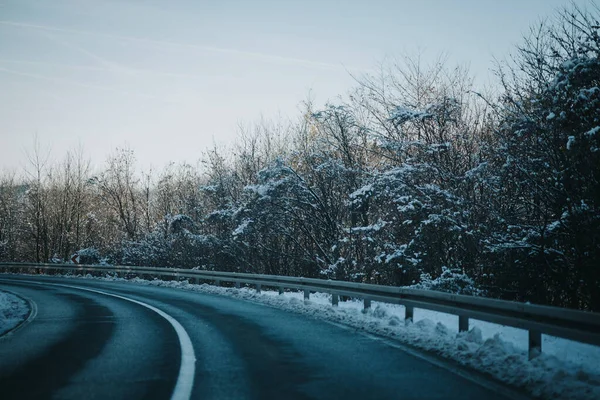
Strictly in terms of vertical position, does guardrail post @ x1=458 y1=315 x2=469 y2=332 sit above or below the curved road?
above

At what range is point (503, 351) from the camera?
6078 mm

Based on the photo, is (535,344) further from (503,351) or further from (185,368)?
(185,368)

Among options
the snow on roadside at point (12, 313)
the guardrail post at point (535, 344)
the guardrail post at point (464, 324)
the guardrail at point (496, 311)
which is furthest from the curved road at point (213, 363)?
the guardrail post at point (464, 324)

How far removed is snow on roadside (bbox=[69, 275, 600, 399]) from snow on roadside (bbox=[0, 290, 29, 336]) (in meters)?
6.76

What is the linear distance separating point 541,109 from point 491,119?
4.03 m

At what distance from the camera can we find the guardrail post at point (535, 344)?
5.71 metres

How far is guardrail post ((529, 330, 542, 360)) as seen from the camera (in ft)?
18.7

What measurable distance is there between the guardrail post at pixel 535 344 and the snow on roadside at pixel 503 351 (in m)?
0.09

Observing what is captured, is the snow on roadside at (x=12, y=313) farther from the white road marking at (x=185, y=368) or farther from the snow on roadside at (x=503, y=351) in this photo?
the snow on roadside at (x=503, y=351)

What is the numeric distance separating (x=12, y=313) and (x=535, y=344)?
41.0 ft

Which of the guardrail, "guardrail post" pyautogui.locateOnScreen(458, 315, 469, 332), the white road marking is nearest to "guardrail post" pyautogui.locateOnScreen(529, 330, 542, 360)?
the guardrail

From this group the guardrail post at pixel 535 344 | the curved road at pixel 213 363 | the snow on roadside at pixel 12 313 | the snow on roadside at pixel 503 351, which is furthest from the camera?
the snow on roadside at pixel 12 313

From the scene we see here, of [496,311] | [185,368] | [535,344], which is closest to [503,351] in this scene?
[535,344]

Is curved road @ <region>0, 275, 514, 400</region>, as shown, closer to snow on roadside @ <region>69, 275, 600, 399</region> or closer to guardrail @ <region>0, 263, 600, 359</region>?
snow on roadside @ <region>69, 275, 600, 399</region>
